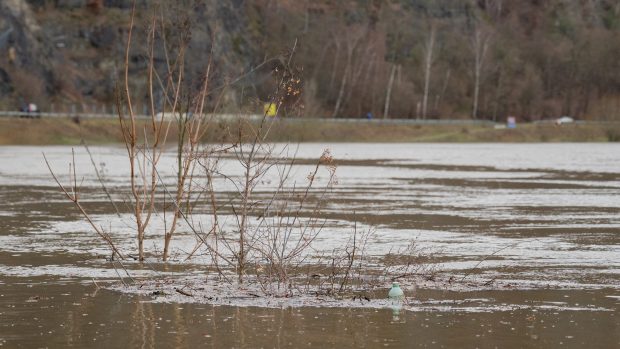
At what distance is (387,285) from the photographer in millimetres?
18234

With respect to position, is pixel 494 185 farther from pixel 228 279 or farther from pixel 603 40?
pixel 603 40

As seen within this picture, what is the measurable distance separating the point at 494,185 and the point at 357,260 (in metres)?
22.2

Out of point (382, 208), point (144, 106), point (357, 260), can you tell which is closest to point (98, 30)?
point (144, 106)

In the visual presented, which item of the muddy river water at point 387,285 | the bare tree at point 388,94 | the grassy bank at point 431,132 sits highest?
the muddy river water at point 387,285

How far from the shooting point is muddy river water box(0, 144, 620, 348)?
47.6ft

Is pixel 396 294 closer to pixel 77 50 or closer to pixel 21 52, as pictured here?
pixel 21 52

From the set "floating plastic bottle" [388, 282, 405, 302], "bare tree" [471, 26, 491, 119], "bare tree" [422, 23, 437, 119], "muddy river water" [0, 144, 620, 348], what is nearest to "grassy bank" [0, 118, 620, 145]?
"bare tree" [422, 23, 437, 119]

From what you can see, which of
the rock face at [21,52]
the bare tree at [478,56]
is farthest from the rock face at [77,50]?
the bare tree at [478,56]

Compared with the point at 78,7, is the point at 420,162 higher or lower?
lower

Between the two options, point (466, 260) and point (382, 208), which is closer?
point (466, 260)

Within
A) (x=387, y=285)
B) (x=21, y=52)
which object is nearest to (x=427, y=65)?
(x=21, y=52)

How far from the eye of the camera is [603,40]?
150250 millimetres

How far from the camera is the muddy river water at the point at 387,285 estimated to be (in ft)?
47.6

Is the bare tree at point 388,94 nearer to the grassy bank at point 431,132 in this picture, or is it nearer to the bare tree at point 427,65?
the bare tree at point 427,65
